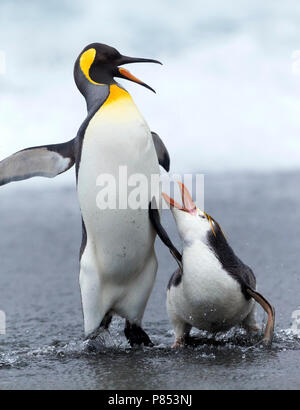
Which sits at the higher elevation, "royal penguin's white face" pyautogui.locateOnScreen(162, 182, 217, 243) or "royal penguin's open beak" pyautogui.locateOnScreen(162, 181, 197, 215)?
"royal penguin's open beak" pyautogui.locateOnScreen(162, 181, 197, 215)

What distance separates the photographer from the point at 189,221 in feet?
13.9

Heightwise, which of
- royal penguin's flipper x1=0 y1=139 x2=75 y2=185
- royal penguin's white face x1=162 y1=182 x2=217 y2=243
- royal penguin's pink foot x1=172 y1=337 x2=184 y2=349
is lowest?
royal penguin's pink foot x1=172 y1=337 x2=184 y2=349

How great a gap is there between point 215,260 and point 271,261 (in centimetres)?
331

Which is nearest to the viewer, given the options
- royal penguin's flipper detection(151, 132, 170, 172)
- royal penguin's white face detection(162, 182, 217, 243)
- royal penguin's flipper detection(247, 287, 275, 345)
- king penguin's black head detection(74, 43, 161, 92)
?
royal penguin's flipper detection(247, 287, 275, 345)

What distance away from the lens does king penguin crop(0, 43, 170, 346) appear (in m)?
4.20

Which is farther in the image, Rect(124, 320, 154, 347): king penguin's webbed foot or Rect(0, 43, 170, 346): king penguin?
Rect(124, 320, 154, 347): king penguin's webbed foot

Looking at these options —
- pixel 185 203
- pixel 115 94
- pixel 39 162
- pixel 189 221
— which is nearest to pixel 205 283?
pixel 189 221

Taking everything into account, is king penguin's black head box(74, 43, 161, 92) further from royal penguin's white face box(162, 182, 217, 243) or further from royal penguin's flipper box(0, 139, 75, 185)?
royal penguin's white face box(162, 182, 217, 243)

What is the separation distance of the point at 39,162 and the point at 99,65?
0.72m

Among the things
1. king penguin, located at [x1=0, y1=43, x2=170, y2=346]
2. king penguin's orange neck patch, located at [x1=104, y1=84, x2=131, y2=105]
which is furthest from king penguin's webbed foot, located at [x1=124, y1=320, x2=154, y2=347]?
king penguin's orange neck patch, located at [x1=104, y1=84, x2=131, y2=105]

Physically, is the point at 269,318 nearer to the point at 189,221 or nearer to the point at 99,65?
the point at 189,221

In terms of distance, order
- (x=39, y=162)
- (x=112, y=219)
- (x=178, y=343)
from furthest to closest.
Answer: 1. (x=39, y=162)
2. (x=178, y=343)
3. (x=112, y=219)

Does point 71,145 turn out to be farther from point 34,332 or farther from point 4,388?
point 4,388

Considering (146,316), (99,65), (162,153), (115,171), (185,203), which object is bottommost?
(146,316)
